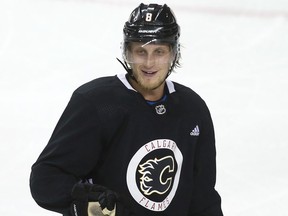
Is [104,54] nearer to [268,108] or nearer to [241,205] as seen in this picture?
[268,108]

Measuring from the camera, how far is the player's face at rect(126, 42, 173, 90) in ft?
6.30

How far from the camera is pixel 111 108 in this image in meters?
1.89

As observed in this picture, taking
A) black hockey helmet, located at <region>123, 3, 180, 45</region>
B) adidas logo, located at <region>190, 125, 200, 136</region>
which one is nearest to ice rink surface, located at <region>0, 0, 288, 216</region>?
adidas logo, located at <region>190, 125, 200, 136</region>

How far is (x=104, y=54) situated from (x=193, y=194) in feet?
7.23

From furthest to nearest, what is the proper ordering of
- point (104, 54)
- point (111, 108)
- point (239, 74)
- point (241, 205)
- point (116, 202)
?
point (104, 54), point (239, 74), point (241, 205), point (111, 108), point (116, 202)

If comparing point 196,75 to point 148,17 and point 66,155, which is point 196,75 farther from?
point 66,155

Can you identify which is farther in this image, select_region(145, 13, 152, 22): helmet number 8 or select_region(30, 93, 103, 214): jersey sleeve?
select_region(145, 13, 152, 22): helmet number 8

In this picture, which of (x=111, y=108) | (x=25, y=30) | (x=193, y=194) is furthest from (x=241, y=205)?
(x=25, y=30)

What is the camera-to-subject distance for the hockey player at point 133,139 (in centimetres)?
186

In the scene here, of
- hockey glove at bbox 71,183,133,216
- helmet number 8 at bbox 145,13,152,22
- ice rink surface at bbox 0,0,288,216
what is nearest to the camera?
hockey glove at bbox 71,183,133,216

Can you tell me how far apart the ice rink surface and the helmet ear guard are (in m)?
1.06

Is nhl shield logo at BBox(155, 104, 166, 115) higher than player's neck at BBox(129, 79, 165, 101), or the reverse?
player's neck at BBox(129, 79, 165, 101)

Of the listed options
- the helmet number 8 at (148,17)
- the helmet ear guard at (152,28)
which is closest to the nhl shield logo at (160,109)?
the helmet ear guard at (152,28)

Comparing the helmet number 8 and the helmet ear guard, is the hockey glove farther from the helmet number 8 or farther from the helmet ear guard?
the helmet number 8
